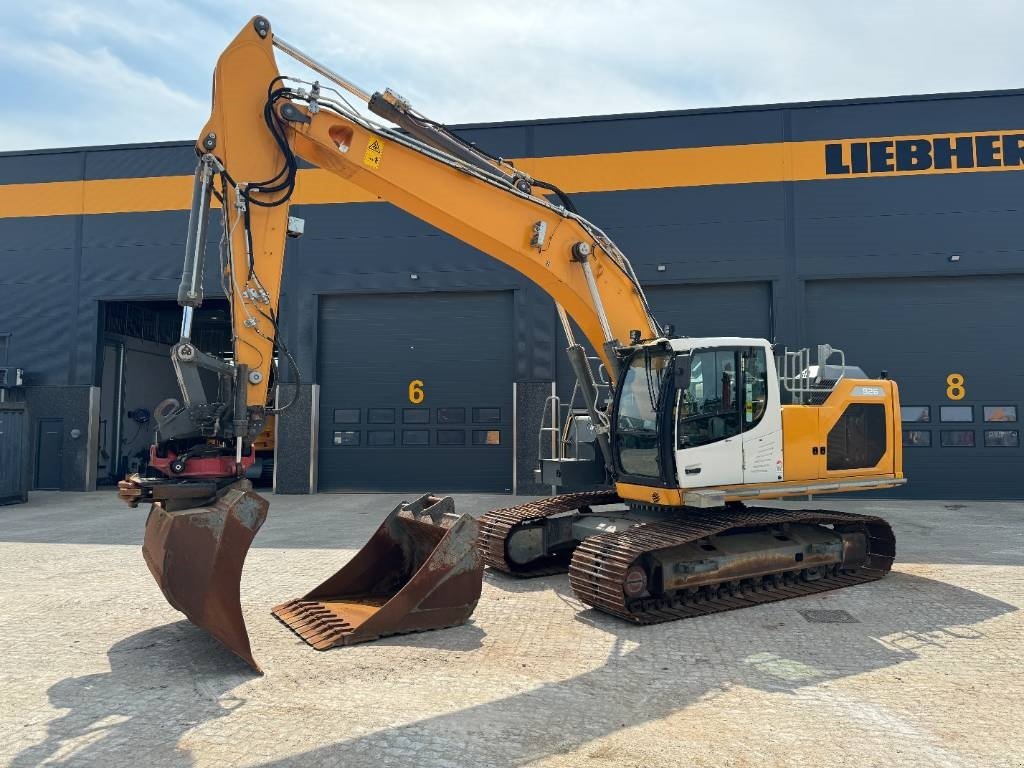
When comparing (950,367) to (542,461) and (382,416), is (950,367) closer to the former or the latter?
(542,461)

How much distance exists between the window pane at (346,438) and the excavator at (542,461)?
28.5ft

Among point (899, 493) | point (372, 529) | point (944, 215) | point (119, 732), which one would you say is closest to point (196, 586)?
point (119, 732)

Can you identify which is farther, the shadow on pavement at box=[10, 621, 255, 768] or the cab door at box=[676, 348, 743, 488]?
the cab door at box=[676, 348, 743, 488]

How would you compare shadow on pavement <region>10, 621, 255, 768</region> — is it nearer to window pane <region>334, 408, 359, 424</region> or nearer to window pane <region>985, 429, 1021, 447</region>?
window pane <region>334, 408, 359, 424</region>

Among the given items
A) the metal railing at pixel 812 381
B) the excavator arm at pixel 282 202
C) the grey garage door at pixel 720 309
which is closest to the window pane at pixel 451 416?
the grey garage door at pixel 720 309

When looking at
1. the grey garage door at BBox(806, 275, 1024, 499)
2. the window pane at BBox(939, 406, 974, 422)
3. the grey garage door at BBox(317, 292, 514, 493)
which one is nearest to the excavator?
the grey garage door at BBox(317, 292, 514, 493)

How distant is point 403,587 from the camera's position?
621 centimetres

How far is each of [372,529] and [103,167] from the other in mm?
13165

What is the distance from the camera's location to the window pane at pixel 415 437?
55.0 ft

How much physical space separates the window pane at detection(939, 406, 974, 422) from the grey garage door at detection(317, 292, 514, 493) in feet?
30.7

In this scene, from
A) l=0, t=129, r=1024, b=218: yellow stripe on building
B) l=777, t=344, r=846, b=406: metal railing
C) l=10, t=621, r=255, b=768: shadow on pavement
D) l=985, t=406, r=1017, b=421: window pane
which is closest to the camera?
l=10, t=621, r=255, b=768: shadow on pavement

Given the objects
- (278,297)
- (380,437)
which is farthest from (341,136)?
(380,437)

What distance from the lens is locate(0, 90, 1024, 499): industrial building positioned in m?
15.3

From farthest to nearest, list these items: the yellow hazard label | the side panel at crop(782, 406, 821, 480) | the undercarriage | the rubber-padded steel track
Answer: the rubber-padded steel track < the side panel at crop(782, 406, 821, 480) < the yellow hazard label < the undercarriage
